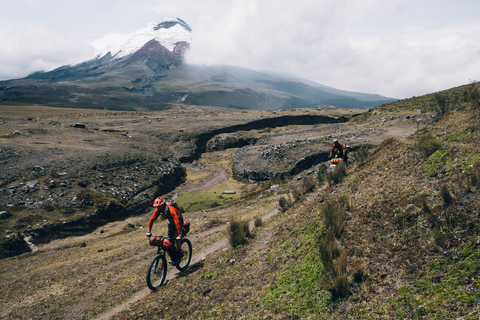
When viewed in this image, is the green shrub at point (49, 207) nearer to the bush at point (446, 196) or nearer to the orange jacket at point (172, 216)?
the orange jacket at point (172, 216)

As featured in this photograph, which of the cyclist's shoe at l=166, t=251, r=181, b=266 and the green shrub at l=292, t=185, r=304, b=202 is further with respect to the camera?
the green shrub at l=292, t=185, r=304, b=202

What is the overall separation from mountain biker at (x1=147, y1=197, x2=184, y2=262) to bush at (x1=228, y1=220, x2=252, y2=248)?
205cm

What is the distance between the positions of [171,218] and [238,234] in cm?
270

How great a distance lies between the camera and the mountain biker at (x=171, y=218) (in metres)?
9.24

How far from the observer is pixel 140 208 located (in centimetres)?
2978

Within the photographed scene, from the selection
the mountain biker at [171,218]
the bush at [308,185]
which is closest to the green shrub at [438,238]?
the mountain biker at [171,218]

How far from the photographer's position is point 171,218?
950cm

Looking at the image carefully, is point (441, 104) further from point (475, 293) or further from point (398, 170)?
point (475, 293)

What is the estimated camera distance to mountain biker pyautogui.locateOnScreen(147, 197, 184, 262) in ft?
30.3

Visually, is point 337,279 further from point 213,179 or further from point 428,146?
point 213,179

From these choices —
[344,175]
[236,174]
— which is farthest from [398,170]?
[236,174]

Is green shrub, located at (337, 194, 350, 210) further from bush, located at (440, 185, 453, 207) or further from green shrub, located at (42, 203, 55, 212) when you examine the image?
green shrub, located at (42, 203, 55, 212)

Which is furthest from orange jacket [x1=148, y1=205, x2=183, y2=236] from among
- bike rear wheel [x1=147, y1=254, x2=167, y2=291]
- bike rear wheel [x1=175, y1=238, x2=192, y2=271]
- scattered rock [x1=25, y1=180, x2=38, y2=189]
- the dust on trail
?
scattered rock [x1=25, y1=180, x2=38, y2=189]

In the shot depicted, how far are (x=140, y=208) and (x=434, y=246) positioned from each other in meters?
28.9
